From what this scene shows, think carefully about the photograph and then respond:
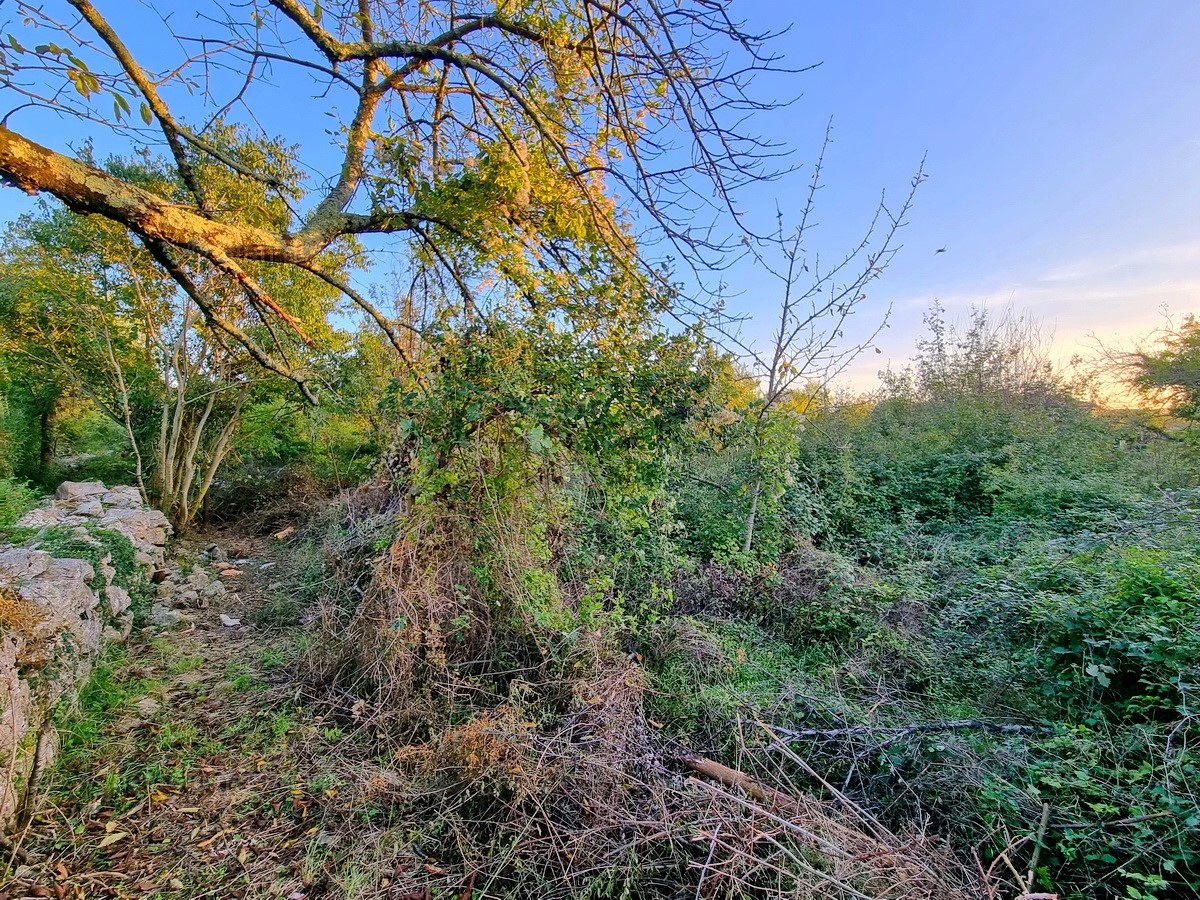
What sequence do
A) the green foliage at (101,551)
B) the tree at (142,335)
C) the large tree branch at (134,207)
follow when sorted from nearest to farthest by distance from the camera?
1. the large tree branch at (134,207)
2. the green foliage at (101,551)
3. the tree at (142,335)

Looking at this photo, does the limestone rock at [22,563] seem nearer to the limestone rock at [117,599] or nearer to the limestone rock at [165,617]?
the limestone rock at [117,599]

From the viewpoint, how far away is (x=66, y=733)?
2.79 metres

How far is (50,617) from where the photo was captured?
295 centimetres

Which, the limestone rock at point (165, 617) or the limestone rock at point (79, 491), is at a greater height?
the limestone rock at point (79, 491)

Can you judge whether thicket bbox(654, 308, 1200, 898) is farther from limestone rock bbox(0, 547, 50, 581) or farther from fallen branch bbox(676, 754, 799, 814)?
limestone rock bbox(0, 547, 50, 581)

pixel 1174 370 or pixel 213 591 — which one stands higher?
pixel 1174 370

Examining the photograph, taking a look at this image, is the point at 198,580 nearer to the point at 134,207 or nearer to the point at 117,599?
the point at 117,599

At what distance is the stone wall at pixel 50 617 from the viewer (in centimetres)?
234

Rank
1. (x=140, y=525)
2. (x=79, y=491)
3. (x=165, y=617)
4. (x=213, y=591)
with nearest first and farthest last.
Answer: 1. (x=165, y=617)
2. (x=213, y=591)
3. (x=140, y=525)
4. (x=79, y=491)

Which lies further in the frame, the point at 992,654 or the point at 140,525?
the point at 140,525

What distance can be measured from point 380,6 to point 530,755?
4.22 meters

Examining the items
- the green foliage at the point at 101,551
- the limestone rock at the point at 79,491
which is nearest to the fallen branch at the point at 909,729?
the green foliage at the point at 101,551

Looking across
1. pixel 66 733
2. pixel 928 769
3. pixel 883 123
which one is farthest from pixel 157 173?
pixel 928 769

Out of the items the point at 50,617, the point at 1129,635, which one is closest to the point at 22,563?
the point at 50,617
